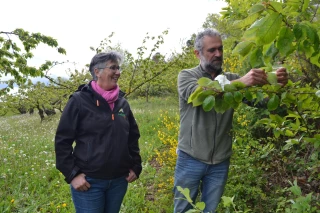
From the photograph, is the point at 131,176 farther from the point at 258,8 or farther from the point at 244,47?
the point at 258,8

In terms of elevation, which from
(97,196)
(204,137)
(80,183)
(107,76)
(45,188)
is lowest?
(45,188)

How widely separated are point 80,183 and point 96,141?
13.4 inches

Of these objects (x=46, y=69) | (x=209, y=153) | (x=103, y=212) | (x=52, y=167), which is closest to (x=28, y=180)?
(x=52, y=167)

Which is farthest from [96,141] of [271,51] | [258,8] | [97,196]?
[258,8]

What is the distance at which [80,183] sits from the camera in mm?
2428

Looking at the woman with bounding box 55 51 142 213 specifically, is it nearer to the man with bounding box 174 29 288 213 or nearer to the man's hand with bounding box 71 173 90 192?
the man's hand with bounding box 71 173 90 192

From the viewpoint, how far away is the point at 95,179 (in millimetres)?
2527

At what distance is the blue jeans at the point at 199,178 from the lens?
2.59 metres

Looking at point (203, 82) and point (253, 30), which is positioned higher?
point (253, 30)

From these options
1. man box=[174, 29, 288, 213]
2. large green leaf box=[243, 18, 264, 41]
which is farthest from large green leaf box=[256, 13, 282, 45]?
man box=[174, 29, 288, 213]

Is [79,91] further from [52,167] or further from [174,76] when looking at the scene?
[174,76]

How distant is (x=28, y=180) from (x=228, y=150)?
13.4 feet

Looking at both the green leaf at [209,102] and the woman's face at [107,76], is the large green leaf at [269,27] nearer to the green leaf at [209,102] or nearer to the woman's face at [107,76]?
the green leaf at [209,102]

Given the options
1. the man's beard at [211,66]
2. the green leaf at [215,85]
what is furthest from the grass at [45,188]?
the green leaf at [215,85]
